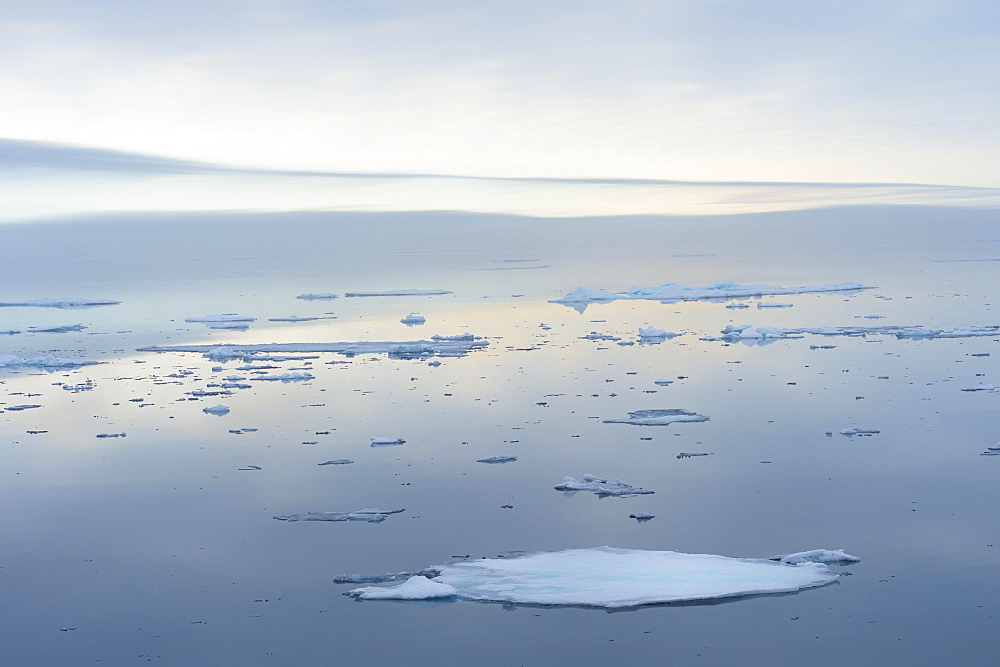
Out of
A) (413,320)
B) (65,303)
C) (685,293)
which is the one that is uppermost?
(685,293)

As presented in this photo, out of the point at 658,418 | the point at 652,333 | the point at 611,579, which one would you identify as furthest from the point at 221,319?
the point at 611,579

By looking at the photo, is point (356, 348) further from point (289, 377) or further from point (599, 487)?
point (599, 487)

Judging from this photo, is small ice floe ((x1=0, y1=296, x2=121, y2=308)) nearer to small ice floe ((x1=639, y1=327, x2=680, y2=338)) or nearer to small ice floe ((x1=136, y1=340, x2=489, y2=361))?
small ice floe ((x1=136, y1=340, x2=489, y2=361))

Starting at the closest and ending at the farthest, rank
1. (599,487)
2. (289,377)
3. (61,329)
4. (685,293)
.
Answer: (599,487)
(289,377)
(61,329)
(685,293)

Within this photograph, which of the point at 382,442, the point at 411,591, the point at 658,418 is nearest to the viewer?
the point at 411,591

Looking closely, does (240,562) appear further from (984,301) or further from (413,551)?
(984,301)

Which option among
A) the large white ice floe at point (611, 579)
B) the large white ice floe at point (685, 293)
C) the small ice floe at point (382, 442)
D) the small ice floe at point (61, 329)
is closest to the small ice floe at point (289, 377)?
the small ice floe at point (382, 442)
